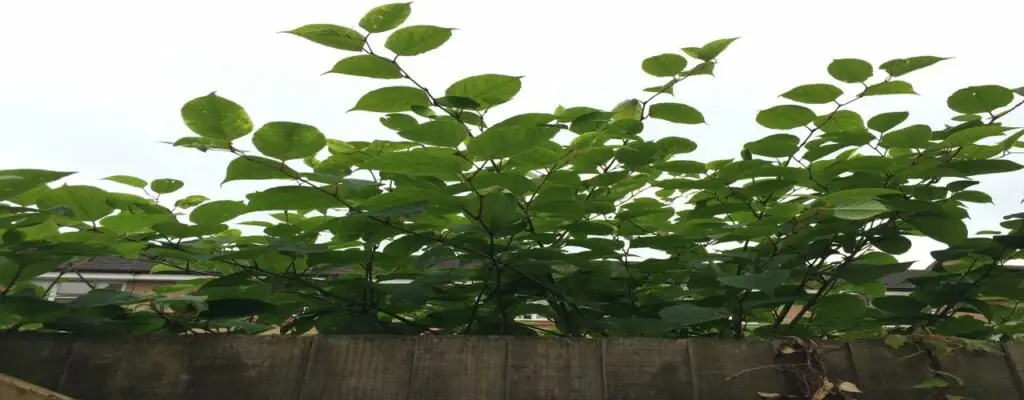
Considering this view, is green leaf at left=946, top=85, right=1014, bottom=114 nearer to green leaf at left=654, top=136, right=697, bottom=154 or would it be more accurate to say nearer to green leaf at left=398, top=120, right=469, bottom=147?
green leaf at left=654, top=136, right=697, bottom=154

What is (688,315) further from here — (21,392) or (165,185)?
(21,392)

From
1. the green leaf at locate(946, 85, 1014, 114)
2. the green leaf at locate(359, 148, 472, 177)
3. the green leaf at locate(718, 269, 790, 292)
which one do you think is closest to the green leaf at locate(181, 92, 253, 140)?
the green leaf at locate(359, 148, 472, 177)

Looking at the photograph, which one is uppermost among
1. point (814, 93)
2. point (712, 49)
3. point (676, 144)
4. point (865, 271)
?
point (712, 49)

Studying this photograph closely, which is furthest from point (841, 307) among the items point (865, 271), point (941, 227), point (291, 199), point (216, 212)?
point (216, 212)

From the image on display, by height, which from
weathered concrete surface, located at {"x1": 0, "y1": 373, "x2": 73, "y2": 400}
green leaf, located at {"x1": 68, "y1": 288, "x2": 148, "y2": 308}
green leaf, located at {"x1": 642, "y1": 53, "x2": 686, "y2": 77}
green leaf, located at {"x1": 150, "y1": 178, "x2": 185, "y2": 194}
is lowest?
weathered concrete surface, located at {"x1": 0, "y1": 373, "x2": 73, "y2": 400}

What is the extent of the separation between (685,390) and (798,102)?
0.83m

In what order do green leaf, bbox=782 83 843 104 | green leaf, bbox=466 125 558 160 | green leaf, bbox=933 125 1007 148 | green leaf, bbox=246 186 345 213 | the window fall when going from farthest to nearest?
the window, green leaf, bbox=782 83 843 104, green leaf, bbox=933 125 1007 148, green leaf, bbox=246 186 345 213, green leaf, bbox=466 125 558 160

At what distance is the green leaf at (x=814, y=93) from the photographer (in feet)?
5.32

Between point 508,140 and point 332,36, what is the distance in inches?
17.7

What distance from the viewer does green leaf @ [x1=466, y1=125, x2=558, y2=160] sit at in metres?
1.18

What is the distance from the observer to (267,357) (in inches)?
57.9

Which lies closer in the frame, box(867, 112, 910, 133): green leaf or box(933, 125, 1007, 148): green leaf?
box(933, 125, 1007, 148): green leaf

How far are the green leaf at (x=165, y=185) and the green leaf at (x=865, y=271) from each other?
1.77 m

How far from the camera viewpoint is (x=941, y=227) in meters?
1.54
